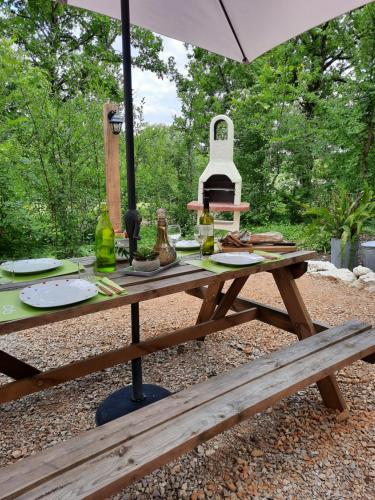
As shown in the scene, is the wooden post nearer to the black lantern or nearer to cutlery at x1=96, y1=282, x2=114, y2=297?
the black lantern

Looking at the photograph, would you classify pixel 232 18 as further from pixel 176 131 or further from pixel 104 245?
pixel 176 131

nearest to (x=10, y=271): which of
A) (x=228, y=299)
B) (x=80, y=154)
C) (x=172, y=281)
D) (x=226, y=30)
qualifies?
(x=172, y=281)

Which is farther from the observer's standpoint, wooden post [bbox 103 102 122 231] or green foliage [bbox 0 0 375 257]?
green foliage [bbox 0 0 375 257]

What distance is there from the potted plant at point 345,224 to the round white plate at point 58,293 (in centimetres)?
326

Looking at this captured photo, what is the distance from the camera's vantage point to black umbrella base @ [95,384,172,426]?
63.7 inches

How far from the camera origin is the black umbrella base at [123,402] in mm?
1618

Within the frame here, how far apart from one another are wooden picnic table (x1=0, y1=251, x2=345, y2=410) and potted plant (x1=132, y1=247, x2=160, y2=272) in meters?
0.05

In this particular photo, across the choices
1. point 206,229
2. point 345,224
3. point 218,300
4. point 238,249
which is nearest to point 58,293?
point 206,229

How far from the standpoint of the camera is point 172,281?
53.8 inches

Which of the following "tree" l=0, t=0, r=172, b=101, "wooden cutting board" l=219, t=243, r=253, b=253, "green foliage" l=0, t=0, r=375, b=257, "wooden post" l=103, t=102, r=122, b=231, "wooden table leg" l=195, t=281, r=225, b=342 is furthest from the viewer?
"tree" l=0, t=0, r=172, b=101

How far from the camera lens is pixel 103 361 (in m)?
1.71

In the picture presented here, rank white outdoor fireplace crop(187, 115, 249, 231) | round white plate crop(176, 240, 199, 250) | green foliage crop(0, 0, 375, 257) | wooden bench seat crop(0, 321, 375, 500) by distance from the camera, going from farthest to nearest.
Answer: white outdoor fireplace crop(187, 115, 249, 231)
green foliage crop(0, 0, 375, 257)
round white plate crop(176, 240, 199, 250)
wooden bench seat crop(0, 321, 375, 500)

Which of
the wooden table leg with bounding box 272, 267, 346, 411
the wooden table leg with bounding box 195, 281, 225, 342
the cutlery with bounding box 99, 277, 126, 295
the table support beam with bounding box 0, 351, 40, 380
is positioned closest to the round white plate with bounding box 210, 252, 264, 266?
the wooden table leg with bounding box 272, 267, 346, 411

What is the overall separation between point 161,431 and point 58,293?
0.54 m
